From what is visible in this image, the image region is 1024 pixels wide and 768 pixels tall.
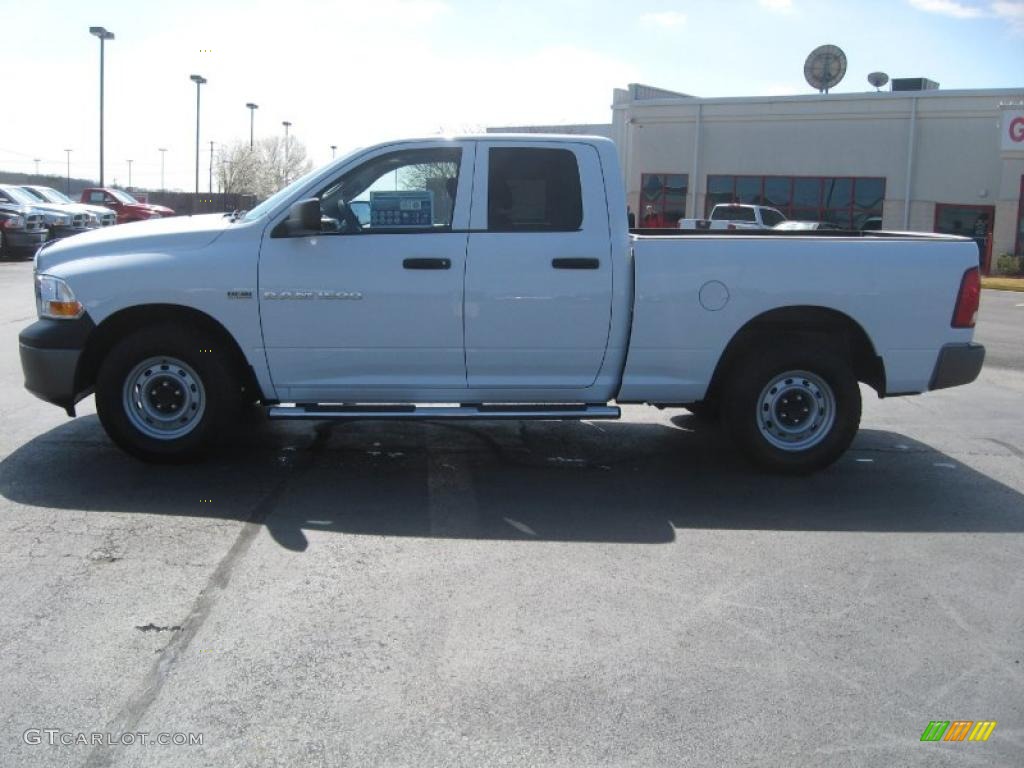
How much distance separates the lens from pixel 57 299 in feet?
22.0

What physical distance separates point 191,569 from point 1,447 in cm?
298

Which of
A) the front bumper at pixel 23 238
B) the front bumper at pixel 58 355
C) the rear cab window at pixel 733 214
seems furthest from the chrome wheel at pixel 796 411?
the rear cab window at pixel 733 214

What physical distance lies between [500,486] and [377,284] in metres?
1.47

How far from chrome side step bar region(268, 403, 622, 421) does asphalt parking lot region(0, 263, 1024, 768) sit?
42 centimetres

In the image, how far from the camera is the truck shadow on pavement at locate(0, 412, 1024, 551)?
6070mm

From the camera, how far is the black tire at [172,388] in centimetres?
672

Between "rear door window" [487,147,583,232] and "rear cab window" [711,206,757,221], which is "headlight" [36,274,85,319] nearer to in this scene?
"rear door window" [487,147,583,232]

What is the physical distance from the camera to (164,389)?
6867 millimetres

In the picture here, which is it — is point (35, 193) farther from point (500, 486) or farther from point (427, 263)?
point (500, 486)

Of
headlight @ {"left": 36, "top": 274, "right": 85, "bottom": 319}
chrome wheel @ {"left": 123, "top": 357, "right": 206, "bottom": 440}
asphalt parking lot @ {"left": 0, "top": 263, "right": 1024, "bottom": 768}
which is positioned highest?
headlight @ {"left": 36, "top": 274, "right": 85, "bottom": 319}

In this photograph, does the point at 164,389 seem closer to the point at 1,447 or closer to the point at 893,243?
the point at 1,447

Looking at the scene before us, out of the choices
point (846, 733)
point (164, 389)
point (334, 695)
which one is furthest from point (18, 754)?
point (164, 389)

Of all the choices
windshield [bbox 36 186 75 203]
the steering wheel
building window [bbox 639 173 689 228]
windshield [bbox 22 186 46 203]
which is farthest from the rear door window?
building window [bbox 639 173 689 228]

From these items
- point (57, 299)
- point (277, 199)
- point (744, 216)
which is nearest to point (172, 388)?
point (57, 299)
